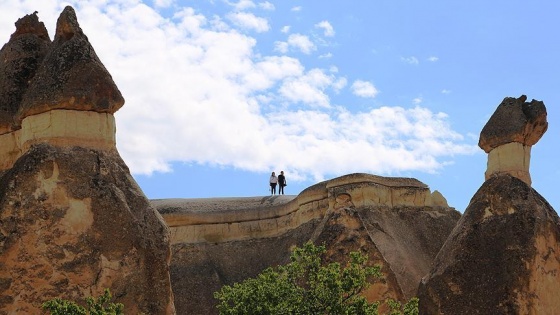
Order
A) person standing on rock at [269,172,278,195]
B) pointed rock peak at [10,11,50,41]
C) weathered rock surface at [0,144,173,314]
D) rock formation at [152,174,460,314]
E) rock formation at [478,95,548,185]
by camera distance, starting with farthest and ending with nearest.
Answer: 1. person standing on rock at [269,172,278,195]
2. rock formation at [152,174,460,314]
3. rock formation at [478,95,548,185]
4. pointed rock peak at [10,11,50,41]
5. weathered rock surface at [0,144,173,314]

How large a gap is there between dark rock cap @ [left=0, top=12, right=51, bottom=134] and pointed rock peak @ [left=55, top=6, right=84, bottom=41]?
32.6 inches

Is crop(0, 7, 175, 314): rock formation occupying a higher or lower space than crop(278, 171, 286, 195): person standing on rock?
lower

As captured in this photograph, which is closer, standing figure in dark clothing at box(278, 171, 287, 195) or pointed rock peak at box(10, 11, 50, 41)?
pointed rock peak at box(10, 11, 50, 41)

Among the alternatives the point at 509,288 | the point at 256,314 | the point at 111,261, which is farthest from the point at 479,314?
the point at 111,261

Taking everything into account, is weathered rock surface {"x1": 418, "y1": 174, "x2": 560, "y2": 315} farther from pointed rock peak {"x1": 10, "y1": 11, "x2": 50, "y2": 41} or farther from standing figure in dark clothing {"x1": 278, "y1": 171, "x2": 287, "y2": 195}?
standing figure in dark clothing {"x1": 278, "y1": 171, "x2": 287, "y2": 195}

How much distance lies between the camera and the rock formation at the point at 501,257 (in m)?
13.1

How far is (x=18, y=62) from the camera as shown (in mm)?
13508

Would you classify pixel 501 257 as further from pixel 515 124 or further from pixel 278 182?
pixel 278 182

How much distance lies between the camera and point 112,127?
40.0ft

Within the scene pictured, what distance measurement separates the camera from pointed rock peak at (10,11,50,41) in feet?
45.5

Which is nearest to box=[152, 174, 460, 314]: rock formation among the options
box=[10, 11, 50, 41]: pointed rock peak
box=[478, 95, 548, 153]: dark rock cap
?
box=[478, 95, 548, 153]: dark rock cap

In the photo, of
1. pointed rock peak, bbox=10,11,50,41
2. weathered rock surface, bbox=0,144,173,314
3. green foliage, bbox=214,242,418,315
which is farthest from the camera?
pointed rock peak, bbox=10,11,50,41

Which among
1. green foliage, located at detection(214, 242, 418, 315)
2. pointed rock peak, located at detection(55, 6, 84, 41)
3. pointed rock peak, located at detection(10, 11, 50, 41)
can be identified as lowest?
green foliage, located at detection(214, 242, 418, 315)

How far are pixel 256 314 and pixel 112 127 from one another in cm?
310
